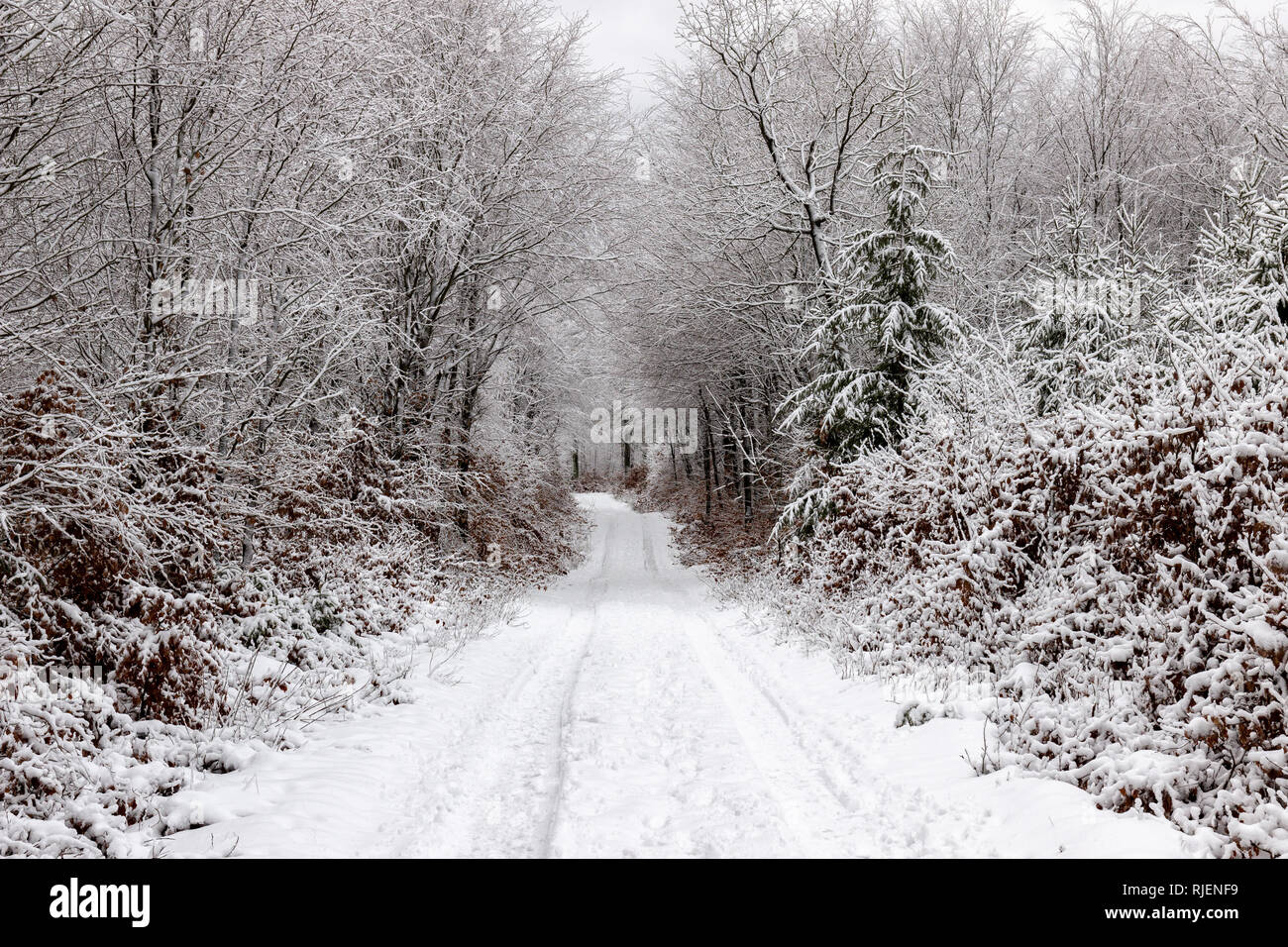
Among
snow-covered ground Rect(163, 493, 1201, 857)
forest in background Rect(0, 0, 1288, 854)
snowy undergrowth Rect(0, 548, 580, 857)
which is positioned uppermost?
forest in background Rect(0, 0, 1288, 854)

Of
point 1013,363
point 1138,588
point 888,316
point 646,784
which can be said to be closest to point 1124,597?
point 1138,588

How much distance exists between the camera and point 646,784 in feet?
18.5

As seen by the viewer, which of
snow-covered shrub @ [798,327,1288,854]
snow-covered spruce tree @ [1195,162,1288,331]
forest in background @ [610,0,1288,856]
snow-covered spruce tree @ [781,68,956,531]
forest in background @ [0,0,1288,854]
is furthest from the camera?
snow-covered spruce tree @ [781,68,956,531]

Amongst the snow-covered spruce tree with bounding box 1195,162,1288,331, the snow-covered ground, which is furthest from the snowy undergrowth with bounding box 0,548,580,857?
the snow-covered spruce tree with bounding box 1195,162,1288,331

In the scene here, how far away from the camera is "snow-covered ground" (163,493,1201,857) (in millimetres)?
4422

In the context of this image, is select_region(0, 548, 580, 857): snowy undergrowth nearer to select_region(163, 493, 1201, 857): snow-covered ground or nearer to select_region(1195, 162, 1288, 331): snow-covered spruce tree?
select_region(163, 493, 1201, 857): snow-covered ground

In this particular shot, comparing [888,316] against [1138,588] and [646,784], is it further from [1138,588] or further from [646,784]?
[646,784]

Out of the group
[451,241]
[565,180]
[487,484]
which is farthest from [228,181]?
[487,484]

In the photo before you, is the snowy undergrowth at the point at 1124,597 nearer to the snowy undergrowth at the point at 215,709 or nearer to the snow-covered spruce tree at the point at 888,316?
the snow-covered spruce tree at the point at 888,316

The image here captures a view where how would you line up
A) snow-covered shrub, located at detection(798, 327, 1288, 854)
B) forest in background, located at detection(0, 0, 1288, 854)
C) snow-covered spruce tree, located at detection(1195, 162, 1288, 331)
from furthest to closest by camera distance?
snow-covered spruce tree, located at detection(1195, 162, 1288, 331)
forest in background, located at detection(0, 0, 1288, 854)
snow-covered shrub, located at detection(798, 327, 1288, 854)

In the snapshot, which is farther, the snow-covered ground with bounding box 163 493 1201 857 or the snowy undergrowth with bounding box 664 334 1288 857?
the snow-covered ground with bounding box 163 493 1201 857

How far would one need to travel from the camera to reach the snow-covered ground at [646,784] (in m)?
4.42
